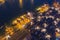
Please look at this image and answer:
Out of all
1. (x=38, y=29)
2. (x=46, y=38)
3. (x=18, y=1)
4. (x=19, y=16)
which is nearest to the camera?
(x=46, y=38)

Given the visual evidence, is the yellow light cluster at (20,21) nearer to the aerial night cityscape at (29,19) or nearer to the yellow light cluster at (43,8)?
the aerial night cityscape at (29,19)

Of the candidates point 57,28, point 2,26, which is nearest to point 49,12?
point 57,28

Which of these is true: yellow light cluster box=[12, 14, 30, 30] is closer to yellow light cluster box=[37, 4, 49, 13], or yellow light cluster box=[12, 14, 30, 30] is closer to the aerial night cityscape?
the aerial night cityscape

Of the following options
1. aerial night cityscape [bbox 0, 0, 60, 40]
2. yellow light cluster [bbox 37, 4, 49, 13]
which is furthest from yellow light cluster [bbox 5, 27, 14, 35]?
yellow light cluster [bbox 37, 4, 49, 13]

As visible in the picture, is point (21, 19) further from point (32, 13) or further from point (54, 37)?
point (54, 37)

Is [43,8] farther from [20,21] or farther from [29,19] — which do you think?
[20,21]

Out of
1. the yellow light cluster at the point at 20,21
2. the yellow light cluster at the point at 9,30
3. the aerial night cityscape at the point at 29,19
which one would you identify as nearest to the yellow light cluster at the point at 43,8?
the aerial night cityscape at the point at 29,19


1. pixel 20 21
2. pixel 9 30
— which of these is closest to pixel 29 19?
pixel 20 21
